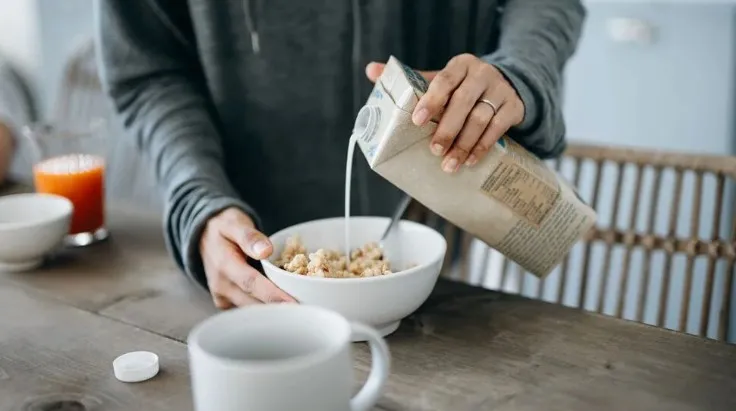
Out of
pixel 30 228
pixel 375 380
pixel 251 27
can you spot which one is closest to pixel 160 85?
pixel 251 27

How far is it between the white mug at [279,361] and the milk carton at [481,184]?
0.22 meters

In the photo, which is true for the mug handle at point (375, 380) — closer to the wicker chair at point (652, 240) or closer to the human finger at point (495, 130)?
the human finger at point (495, 130)

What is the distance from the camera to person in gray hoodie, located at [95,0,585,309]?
1054mm

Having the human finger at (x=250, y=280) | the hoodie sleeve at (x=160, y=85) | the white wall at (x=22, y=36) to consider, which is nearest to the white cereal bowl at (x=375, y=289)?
the human finger at (x=250, y=280)

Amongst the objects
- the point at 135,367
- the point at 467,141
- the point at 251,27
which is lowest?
the point at 135,367

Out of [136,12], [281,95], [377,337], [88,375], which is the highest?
[136,12]

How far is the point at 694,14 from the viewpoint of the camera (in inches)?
69.3

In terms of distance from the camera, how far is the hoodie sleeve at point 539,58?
90 centimetres

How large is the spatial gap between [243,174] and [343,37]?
258mm

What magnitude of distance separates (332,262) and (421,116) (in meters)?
0.20

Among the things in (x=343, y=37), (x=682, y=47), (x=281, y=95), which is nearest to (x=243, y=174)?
(x=281, y=95)

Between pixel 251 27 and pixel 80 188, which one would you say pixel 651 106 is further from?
pixel 80 188

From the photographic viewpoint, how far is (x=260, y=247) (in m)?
0.85

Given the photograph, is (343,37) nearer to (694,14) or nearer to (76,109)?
(694,14)
